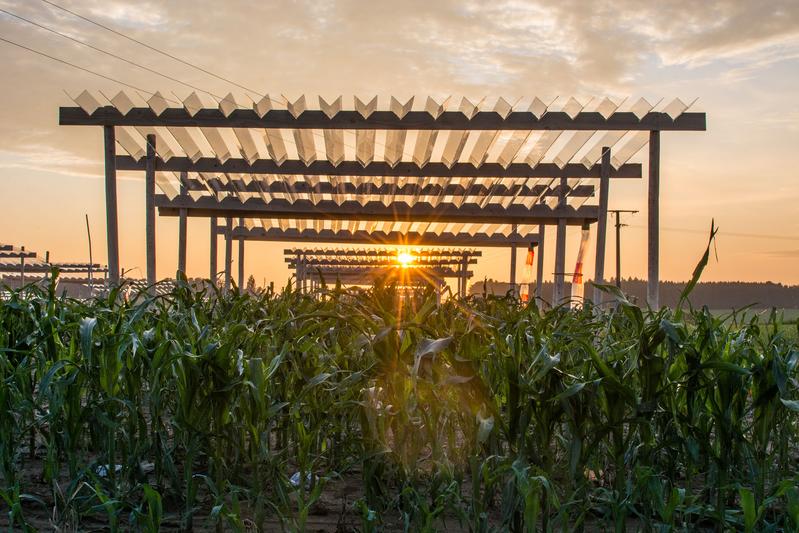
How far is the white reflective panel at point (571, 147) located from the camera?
10172 mm

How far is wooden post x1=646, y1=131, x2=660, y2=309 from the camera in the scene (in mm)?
9688

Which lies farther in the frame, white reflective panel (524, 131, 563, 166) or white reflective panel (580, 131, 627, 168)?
white reflective panel (580, 131, 627, 168)

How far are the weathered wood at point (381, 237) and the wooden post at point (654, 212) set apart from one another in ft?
23.7

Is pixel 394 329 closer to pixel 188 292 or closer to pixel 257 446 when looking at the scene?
pixel 257 446

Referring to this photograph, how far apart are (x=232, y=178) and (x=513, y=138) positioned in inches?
205

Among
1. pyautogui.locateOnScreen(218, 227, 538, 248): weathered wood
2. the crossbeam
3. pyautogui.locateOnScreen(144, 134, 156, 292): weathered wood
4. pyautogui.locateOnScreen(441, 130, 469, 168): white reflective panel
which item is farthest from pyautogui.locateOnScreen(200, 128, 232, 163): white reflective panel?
pyautogui.locateOnScreen(218, 227, 538, 248): weathered wood

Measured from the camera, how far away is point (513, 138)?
10.0 m

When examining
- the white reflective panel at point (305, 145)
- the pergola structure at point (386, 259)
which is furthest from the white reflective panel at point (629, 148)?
the pergola structure at point (386, 259)

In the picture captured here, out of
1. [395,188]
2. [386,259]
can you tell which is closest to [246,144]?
[395,188]

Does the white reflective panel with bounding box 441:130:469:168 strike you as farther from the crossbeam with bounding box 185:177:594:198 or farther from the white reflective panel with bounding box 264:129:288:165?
the white reflective panel with bounding box 264:129:288:165

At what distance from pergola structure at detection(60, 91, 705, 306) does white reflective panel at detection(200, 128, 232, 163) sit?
0.06 ft

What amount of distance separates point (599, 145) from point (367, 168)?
310 cm

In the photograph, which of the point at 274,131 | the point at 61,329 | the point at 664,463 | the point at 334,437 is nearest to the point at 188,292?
the point at 61,329

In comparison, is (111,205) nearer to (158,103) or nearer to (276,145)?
(158,103)
